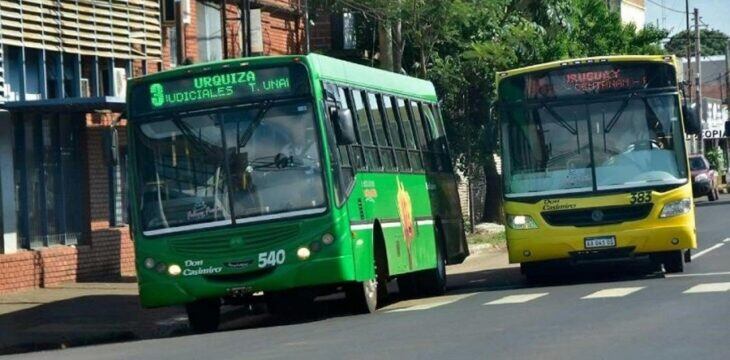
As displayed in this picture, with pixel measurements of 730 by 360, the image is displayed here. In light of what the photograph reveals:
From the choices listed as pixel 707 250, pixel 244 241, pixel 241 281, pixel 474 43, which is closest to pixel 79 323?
pixel 241 281

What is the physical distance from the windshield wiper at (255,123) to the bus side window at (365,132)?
6.33ft

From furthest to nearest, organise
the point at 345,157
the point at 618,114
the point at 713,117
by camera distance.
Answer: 1. the point at 713,117
2. the point at 618,114
3. the point at 345,157

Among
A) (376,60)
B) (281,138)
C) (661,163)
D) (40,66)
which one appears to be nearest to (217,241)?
(281,138)

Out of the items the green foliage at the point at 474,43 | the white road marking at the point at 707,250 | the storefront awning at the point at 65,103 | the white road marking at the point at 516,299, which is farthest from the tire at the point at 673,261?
the green foliage at the point at 474,43

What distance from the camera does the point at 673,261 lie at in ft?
75.7

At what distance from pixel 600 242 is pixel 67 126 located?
9.63m

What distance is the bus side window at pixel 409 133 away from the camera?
22.7 m

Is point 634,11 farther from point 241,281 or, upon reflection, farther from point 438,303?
point 241,281

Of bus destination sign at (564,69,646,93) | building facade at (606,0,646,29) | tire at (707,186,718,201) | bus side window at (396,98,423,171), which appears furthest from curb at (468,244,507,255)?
building facade at (606,0,646,29)

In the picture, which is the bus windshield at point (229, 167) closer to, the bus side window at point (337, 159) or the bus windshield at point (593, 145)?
the bus side window at point (337, 159)

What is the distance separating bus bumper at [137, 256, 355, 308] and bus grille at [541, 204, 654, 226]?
4790 millimetres

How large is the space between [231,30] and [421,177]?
481 inches

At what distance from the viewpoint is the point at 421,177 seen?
23.2m

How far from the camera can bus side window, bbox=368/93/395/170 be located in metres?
21.0
